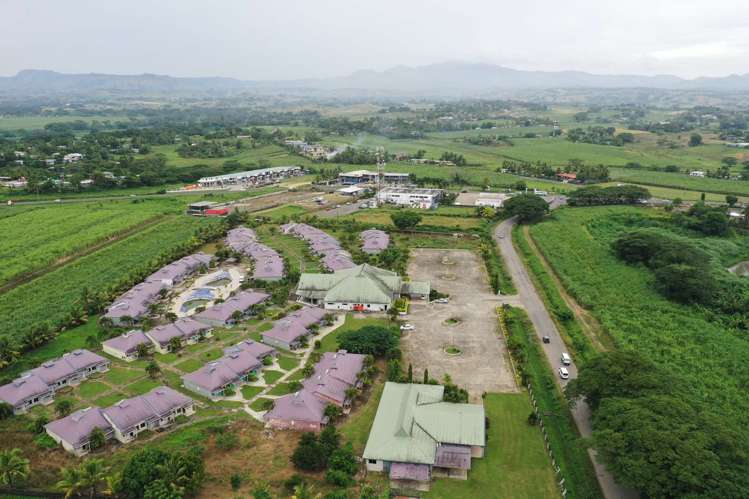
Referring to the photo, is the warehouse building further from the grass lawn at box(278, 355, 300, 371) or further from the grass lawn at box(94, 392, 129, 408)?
the grass lawn at box(94, 392, 129, 408)

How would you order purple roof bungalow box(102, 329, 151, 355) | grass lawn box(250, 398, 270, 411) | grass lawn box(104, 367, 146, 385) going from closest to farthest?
1. grass lawn box(250, 398, 270, 411)
2. grass lawn box(104, 367, 146, 385)
3. purple roof bungalow box(102, 329, 151, 355)

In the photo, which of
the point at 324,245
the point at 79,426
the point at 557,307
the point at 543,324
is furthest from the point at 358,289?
the point at 79,426

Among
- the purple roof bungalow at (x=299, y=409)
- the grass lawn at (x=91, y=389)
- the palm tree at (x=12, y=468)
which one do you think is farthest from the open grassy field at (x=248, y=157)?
the palm tree at (x=12, y=468)

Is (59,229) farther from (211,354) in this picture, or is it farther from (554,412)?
(554,412)

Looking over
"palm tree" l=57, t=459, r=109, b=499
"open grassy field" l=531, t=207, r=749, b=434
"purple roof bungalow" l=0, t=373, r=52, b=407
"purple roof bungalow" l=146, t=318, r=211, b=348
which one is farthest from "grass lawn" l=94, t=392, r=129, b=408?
"open grassy field" l=531, t=207, r=749, b=434

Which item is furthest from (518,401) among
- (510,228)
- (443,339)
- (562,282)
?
(510,228)

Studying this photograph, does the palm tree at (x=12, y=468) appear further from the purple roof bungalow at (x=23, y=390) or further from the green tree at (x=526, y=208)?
the green tree at (x=526, y=208)
